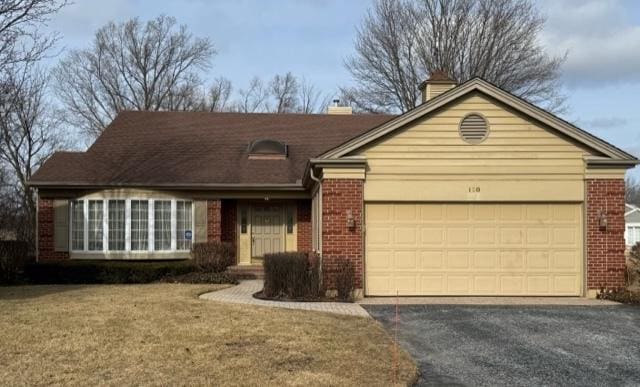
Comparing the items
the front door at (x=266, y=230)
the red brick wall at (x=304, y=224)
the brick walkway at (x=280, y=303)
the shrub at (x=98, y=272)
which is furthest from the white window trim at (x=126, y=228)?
the brick walkway at (x=280, y=303)

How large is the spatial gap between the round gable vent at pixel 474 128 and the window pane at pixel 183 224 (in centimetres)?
906

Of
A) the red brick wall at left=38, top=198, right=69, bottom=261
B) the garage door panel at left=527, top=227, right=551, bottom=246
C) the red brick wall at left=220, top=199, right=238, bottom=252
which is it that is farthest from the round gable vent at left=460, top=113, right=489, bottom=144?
the red brick wall at left=38, top=198, right=69, bottom=261

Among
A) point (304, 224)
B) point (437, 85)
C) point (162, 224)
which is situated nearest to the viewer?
point (437, 85)

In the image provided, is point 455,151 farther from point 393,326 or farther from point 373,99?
point 373,99

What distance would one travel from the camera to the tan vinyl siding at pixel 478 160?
1454 centimetres

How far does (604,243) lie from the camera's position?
570 inches

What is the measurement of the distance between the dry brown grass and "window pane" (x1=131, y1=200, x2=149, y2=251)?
659cm

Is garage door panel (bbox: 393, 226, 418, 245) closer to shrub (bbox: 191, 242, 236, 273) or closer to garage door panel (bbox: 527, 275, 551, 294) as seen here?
garage door panel (bbox: 527, 275, 551, 294)

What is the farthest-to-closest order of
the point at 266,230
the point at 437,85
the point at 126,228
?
the point at 266,230 → the point at 126,228 → the point at 437,85

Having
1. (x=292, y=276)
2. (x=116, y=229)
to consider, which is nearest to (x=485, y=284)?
(x=292, y=276)

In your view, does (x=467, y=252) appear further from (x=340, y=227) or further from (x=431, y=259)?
(x=340, y=227)

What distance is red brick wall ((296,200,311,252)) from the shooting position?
68.9 feet

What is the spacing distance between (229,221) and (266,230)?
1214 millimetres

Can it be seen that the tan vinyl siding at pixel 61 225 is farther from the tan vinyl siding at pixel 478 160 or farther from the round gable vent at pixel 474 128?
the round gable vent at pixel 474 128
